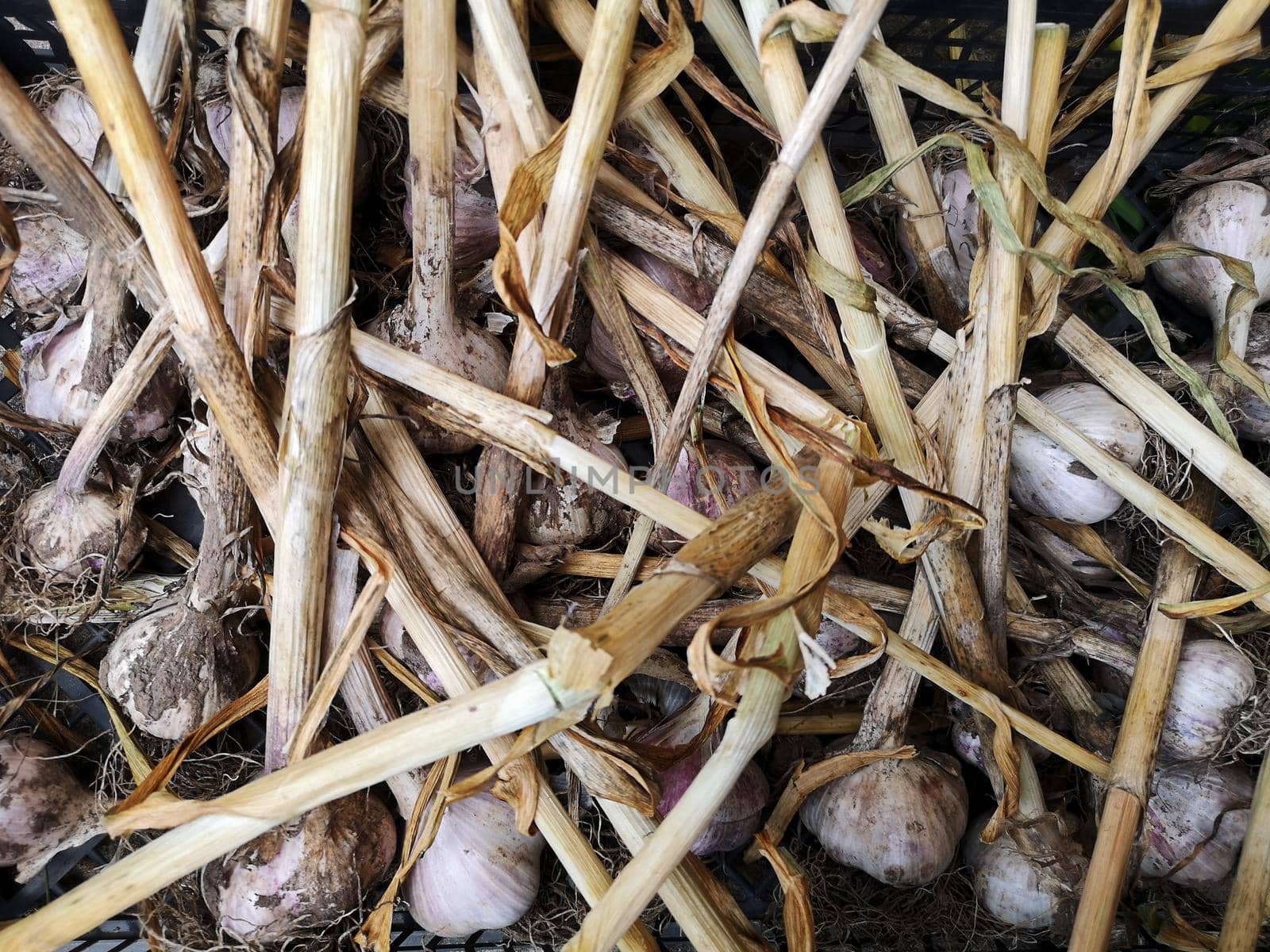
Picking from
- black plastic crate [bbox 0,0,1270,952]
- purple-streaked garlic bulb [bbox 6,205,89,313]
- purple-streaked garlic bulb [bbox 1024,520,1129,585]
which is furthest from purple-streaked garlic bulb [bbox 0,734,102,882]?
purple-streaked garlic bulb [bbox 1024,520,1129,585]

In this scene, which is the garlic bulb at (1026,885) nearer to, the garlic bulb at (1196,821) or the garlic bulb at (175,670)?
the garlic bulb at (1196,821)

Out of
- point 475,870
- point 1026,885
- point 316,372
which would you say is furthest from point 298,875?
point 1026,885

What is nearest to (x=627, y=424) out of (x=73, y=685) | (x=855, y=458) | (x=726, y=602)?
A: (x=726, y=602)

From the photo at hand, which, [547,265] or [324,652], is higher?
[547,265]

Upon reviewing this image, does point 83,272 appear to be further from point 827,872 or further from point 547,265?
point 827,872

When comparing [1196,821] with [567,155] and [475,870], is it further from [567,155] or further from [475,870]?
[567,155]

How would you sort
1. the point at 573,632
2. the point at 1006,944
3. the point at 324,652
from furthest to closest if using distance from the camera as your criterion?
the point at 1006,944 → the point at 324,652 → the point at 573,632
